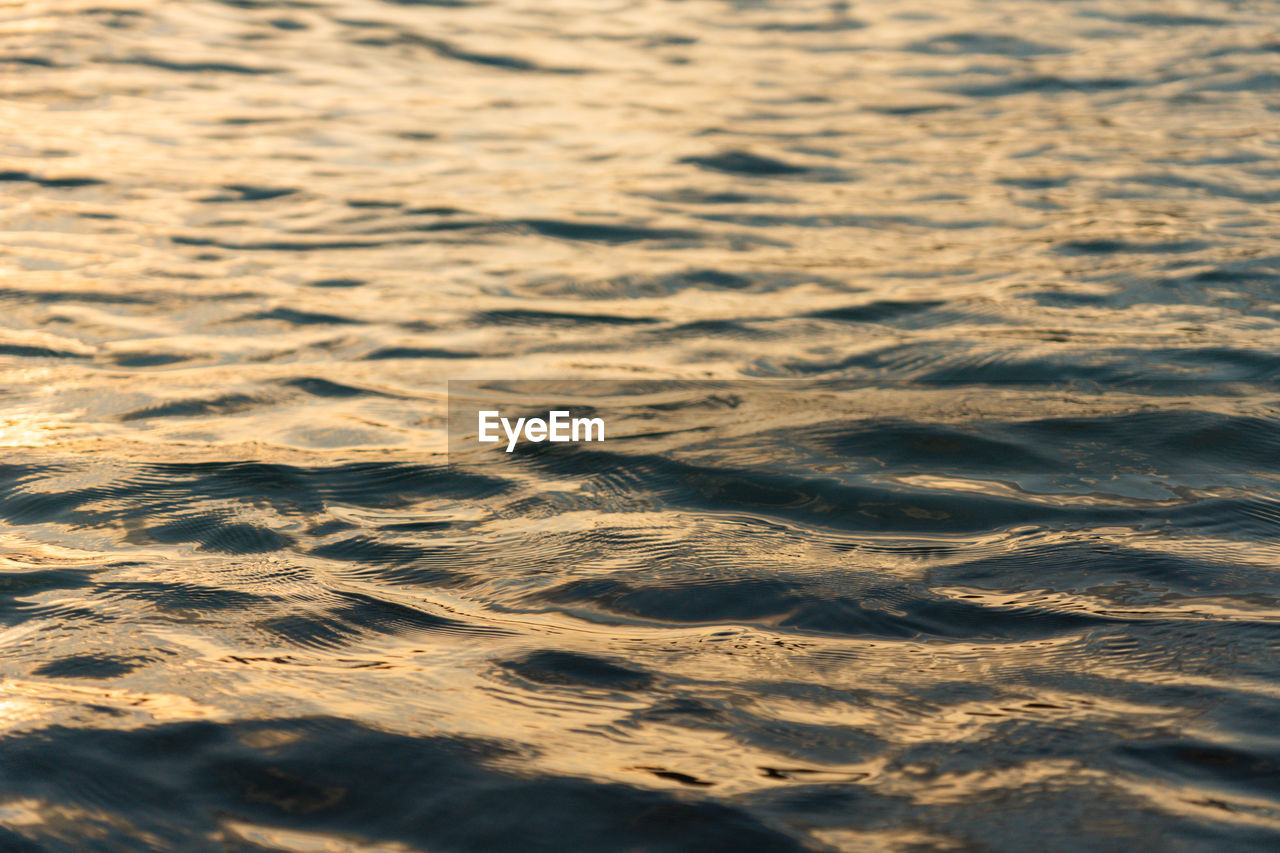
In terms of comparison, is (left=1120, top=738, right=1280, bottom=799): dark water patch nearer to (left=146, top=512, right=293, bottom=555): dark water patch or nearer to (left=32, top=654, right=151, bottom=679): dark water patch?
(left=32, top=654, right=151, bottom=679): dark water patch

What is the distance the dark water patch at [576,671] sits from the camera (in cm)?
193

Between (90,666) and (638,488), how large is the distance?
4.29ft

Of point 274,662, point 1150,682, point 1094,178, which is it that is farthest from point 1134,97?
point 274,662

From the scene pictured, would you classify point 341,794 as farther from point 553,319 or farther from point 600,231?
point 600,231

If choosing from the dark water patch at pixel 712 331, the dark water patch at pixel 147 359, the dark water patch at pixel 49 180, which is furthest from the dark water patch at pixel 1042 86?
the dark water patch at pixel 147 359

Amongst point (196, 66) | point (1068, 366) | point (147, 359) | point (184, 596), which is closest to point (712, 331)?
point (1068, 366)

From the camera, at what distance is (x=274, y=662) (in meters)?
1.99

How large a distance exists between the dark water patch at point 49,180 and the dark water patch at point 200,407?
2.96 meters

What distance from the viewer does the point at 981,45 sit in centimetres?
927

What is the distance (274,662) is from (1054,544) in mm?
1549

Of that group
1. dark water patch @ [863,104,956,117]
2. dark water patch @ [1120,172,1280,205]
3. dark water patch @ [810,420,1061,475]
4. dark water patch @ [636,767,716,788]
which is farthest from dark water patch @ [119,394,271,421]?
dark water patch @ [863,104,956,117]

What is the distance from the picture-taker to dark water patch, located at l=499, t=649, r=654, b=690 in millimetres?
1927

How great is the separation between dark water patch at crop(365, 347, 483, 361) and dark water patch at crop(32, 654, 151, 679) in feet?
6.71

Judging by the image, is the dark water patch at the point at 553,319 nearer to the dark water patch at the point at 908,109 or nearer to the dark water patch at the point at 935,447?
the dark water patch at the point at 935,447
